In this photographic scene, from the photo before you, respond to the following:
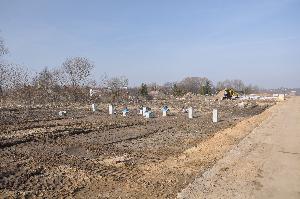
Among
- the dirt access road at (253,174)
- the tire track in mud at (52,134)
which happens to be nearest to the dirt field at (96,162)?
the tire track in mud at (52,134)

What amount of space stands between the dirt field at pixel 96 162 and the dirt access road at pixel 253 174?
561 millimetres

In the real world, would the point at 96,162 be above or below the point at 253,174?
below

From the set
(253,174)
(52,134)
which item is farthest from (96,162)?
(52,134)

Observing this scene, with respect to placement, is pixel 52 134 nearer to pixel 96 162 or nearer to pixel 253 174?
pixel 96 162

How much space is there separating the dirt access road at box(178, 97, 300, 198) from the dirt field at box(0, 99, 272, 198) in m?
0.56

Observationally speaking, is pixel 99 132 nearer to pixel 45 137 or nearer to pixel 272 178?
pixel 45 137

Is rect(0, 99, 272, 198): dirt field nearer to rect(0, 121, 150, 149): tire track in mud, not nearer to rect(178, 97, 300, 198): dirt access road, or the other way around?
rect(0, 121, 150, 149): tire track in mud

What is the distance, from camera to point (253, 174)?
10.0m

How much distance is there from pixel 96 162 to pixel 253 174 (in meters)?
4.99

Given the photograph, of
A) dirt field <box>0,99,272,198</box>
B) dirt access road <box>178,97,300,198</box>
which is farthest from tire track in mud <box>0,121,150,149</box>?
dirt access road <box>178,97,300,198</box>

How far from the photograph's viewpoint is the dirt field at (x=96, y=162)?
30.2ft

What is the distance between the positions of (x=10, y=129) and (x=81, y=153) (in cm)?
834

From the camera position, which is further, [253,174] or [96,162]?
[96,162]

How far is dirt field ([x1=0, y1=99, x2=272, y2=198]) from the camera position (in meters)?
9.22
